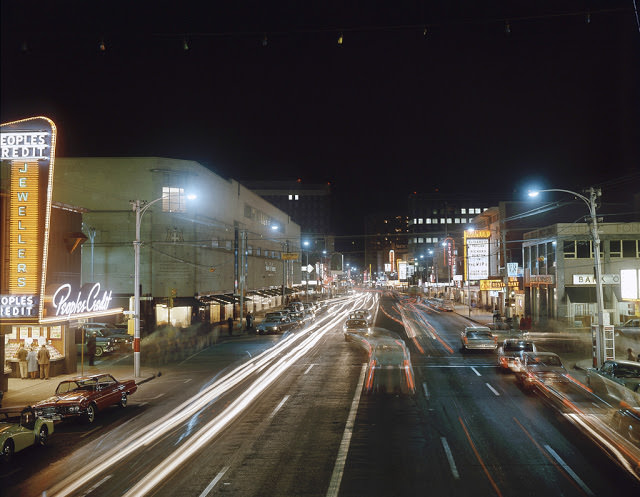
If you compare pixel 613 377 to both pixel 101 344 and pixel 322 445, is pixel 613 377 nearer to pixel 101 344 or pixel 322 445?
pixel 322 445

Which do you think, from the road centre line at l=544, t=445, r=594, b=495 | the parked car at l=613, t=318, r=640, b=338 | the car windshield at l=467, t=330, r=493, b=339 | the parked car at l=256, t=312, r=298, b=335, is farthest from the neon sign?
the parked car at l=613, t=318, r=640, b=338

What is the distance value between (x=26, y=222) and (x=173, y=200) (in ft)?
87.4

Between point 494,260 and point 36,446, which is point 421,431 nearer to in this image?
point 36,446

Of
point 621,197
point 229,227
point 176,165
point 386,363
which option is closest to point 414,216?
point 621,197

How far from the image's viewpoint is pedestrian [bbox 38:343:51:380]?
78.5 ft

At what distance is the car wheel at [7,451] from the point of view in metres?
12.0

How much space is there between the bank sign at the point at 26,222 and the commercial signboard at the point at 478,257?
1974 inches

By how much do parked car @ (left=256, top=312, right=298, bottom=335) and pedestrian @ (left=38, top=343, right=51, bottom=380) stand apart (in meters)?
20.0

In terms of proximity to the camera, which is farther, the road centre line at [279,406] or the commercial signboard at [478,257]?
the commercial signboard at [478,257]

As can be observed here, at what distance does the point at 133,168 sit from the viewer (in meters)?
44.9

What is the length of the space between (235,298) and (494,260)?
35828 mm

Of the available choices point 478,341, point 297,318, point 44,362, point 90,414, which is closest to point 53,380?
point 44,362

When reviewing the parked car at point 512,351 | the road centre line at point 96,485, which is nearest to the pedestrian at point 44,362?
the road centre line at point 96,485

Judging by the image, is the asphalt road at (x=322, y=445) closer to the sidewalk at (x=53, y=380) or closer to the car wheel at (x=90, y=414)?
the car wheel at (x=90, y=414)
